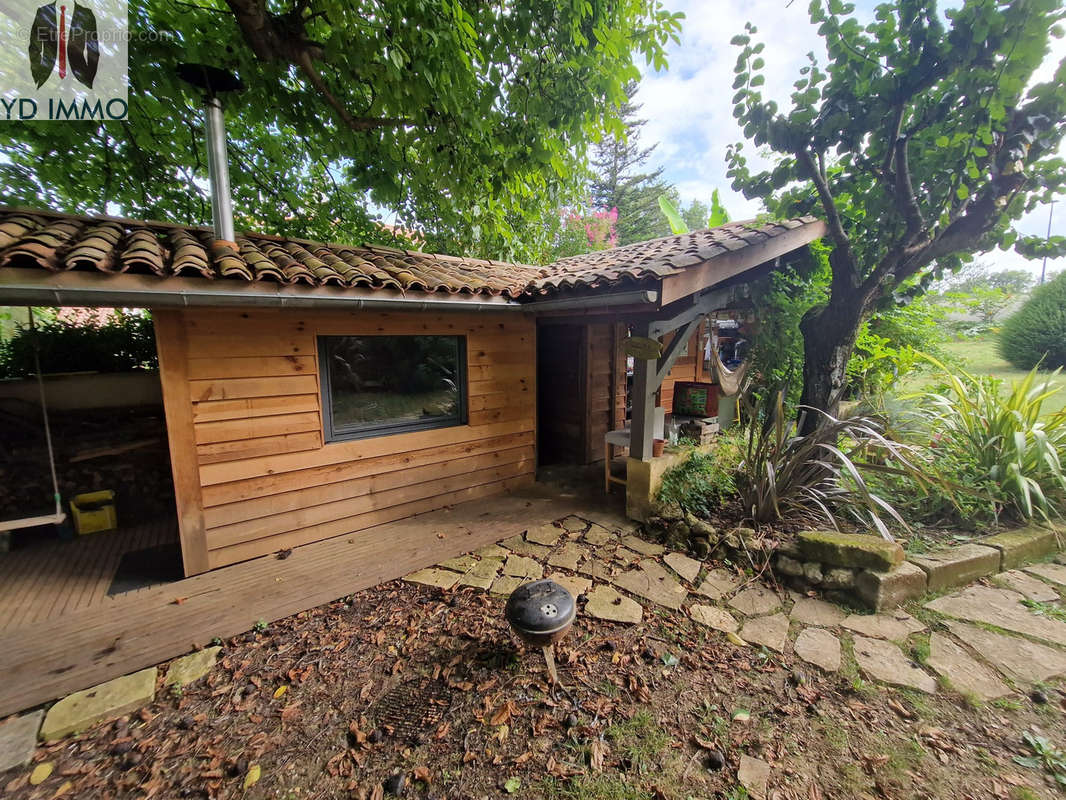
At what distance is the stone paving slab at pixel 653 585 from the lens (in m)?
2.91

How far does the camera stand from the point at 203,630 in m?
2.69

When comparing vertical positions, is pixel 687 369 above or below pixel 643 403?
above

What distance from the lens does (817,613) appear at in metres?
2.72

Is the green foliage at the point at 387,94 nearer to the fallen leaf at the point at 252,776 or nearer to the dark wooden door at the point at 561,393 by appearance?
the dark wooden door at the point at 561,393

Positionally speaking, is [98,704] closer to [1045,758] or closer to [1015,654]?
[1045,758]

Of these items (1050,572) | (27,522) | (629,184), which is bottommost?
(1050,572)

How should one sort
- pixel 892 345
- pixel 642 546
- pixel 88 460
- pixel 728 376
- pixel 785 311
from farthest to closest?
pixel 892 345
pixel 728 376
pixel 785 311
pixel 88 460
pixel 642 546

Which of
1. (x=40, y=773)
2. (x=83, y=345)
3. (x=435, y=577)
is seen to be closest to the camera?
(x=40, y=773)

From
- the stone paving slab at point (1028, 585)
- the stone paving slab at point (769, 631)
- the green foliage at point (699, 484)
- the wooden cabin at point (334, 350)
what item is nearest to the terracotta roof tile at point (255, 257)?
the wooden cabin at point (334, 350)

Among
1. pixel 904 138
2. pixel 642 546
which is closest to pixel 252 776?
pixel 642 546

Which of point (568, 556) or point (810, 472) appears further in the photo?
point (810, 472)

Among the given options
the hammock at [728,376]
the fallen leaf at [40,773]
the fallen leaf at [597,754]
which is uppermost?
the hammock at [728,376]

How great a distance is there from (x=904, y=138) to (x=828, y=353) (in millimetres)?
1804

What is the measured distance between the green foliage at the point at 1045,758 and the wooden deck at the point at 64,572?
17.3 ft
